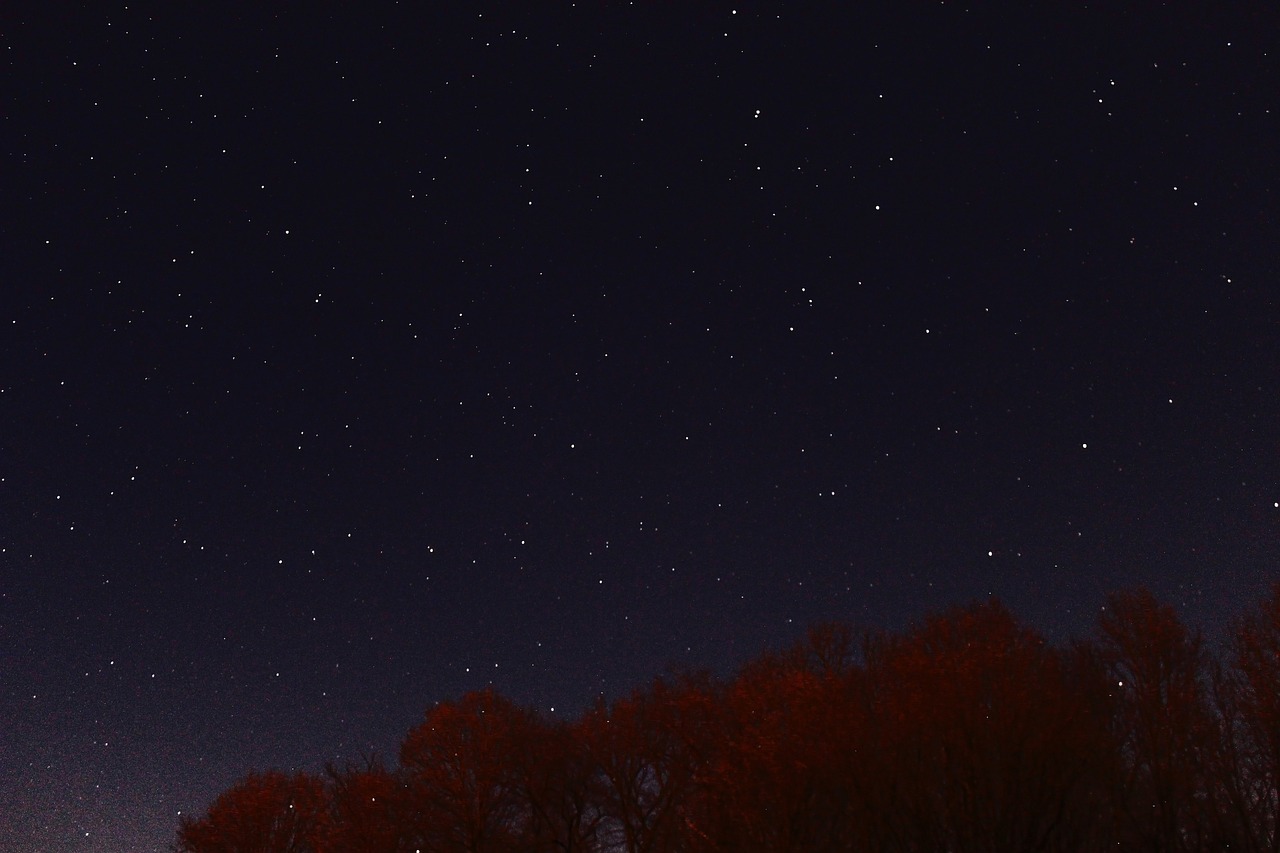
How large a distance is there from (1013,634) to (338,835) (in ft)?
134

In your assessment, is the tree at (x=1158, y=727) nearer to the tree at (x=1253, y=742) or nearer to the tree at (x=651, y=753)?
the tree at (x=1253, y=742)

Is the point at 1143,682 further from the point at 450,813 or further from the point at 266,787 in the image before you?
the point at 266,787

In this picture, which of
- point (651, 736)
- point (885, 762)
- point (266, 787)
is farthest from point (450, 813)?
point (885, 762)

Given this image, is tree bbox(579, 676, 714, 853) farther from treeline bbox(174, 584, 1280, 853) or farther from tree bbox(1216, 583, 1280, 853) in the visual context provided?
Result: tree bbox(1216, 583, 1280, 853)

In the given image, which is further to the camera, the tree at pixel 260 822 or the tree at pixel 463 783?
the tree at pixel 260 822

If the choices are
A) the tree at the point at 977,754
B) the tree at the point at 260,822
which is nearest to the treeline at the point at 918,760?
the tree at the point at 977,754

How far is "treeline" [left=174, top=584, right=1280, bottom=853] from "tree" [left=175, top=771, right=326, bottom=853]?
626 cm

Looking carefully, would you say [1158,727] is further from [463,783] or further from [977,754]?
[463,783]

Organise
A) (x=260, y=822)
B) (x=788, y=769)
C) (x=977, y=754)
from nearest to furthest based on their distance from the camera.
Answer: (x=977, y=754), (x=788, y=769), (x=260, y=822)

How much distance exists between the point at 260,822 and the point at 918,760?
48505mm

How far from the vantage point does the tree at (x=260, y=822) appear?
6888 cm

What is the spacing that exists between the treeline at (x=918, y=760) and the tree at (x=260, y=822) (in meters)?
6.26

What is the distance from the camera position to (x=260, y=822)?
2744 inches

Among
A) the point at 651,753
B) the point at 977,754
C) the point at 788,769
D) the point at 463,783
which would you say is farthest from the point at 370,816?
the point at 977,754
